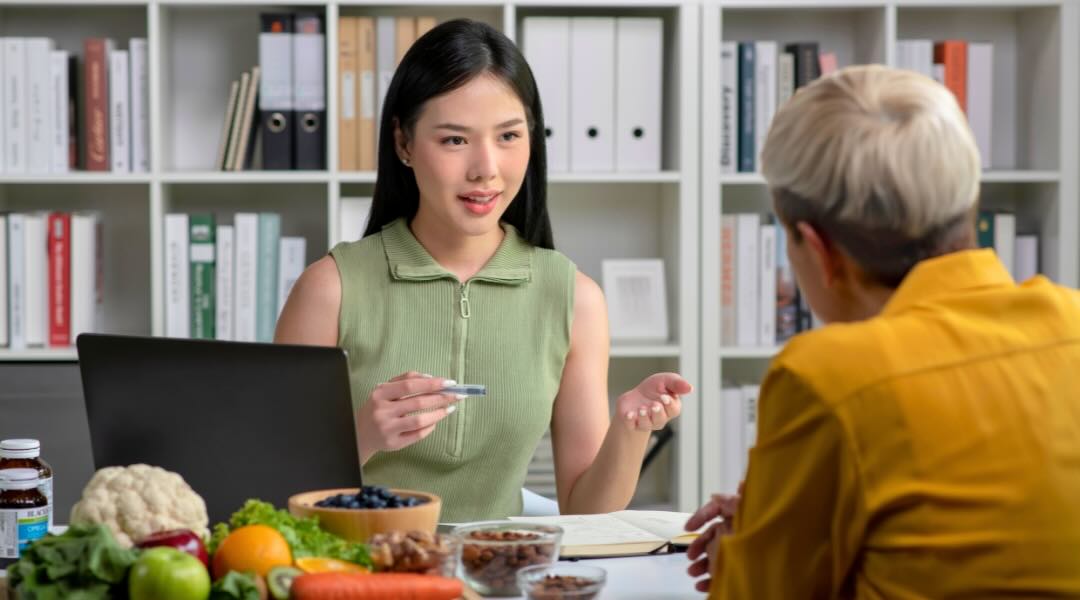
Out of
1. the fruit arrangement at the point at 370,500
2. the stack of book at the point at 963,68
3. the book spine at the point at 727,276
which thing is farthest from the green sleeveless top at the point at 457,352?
the stack of book at the point at 963,68

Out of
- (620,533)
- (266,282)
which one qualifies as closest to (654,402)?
(620,533)

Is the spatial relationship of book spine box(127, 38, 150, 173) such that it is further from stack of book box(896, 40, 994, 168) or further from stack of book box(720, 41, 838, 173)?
stack of book box(896, 40, 994, 168)

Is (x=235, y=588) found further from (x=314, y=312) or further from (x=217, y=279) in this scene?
(x=217, y=279)

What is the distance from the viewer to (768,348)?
3.18 metres

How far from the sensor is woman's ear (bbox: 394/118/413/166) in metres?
2.06

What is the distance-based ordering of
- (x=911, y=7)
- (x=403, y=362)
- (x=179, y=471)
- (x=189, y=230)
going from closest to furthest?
(x=179, y=471) → (x=403, y=362) → (x=189, y=230) → (x=911, y=7)

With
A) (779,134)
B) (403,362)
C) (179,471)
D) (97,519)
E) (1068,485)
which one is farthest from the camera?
(403,362)

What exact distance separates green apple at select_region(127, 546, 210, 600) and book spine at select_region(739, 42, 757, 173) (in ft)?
7.44

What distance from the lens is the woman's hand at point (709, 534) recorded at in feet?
4.31

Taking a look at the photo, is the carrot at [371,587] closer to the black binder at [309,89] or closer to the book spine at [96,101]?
the black binder at [309,89]

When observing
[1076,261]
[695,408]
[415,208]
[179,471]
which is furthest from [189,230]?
[1076,261]

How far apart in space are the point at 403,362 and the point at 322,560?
2.77ft

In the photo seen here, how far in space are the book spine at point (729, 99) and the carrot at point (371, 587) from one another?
2.12 metres

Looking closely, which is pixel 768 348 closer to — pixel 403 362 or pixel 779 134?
pixel 403 362
